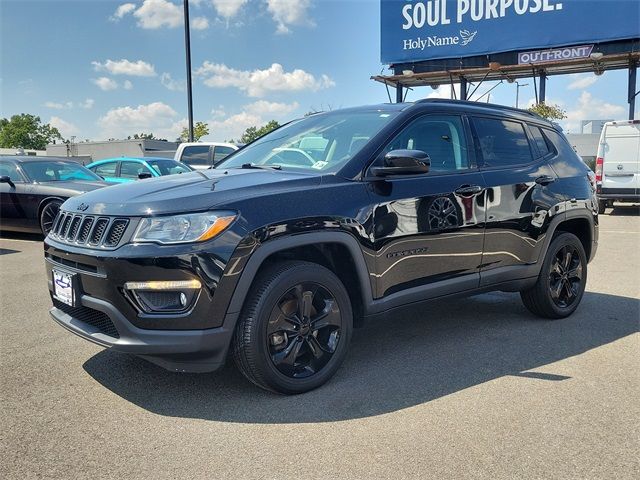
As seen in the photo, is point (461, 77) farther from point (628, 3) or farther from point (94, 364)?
point (94, 364)

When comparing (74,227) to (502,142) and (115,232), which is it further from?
(502,142)

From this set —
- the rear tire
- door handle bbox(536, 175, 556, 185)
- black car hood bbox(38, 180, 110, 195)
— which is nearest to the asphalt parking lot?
the rear tire

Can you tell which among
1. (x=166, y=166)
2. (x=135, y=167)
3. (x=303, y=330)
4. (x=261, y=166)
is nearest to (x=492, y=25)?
(x=166, y=166)

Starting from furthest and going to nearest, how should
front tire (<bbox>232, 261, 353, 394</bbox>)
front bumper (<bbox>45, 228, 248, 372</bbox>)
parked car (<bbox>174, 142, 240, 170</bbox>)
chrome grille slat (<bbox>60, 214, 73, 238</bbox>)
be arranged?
parked car (<bbox>174, 142, 240, 170</bbox>) < chrome grille slat (<bbox>60, 214, 73, 238</bbox>) < front tire (<bbox>232, 261, 353, 394</bbox>) < front bumper (<bbox>45, 228, 248, 372</bbox>)

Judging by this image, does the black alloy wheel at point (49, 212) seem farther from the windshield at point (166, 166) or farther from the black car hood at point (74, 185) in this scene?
the windshield at point (166, 166)

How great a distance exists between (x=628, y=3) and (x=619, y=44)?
1.56 metres

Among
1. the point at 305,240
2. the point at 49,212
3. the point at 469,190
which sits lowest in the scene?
the point at 49,212

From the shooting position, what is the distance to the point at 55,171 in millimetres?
10016

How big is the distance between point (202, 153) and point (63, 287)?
11.1 metres

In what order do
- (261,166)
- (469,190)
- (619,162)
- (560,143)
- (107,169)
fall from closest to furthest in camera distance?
(261,166)
(469,190)
(560,143)
(107,169)
(619,162)

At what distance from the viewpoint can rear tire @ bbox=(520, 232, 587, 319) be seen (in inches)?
192

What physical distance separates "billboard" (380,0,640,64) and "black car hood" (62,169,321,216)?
23939 mm

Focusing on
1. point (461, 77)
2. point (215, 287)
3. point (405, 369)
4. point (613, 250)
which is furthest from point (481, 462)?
point (461, 77)

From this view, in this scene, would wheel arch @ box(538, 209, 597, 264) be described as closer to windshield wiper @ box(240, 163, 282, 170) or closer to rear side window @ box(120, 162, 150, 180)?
windshield wiper @ box(240, 163, 282, 170)
